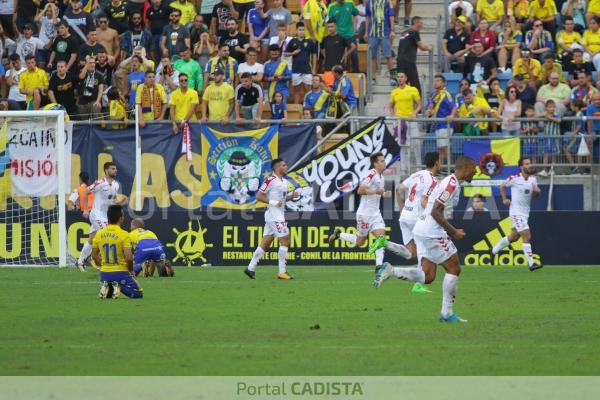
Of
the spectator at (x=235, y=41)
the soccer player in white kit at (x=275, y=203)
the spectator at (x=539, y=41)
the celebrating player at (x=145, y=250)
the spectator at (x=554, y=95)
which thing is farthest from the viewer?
the spectator at (x=235, y=41)

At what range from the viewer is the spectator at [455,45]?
98.1 feet

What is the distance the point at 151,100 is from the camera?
28.5 meters

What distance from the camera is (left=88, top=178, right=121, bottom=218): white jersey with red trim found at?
2598 cm

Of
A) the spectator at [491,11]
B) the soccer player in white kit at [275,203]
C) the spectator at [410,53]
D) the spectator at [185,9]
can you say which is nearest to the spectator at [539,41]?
the spectator at [491,11]

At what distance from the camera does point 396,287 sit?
20859 mm

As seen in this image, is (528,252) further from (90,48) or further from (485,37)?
(90,48)

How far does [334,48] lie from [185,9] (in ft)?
14.2

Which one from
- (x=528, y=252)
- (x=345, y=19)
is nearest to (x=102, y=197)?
(x=345, y=19)

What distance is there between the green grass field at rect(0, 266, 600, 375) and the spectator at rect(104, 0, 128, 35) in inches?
438

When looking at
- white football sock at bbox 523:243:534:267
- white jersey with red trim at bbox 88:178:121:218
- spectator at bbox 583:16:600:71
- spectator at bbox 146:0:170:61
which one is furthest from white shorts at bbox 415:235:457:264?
spectator at bbox 146:0:170:61

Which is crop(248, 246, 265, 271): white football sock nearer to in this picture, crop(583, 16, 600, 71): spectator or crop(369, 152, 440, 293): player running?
crop(369, 152, 440, 293): player running

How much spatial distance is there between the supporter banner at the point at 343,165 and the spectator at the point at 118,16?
7.04 meters

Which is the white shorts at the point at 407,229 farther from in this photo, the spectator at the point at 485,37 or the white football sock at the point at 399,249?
the spectator at the point at 485,37

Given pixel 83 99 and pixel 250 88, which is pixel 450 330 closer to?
pixel 250 88
